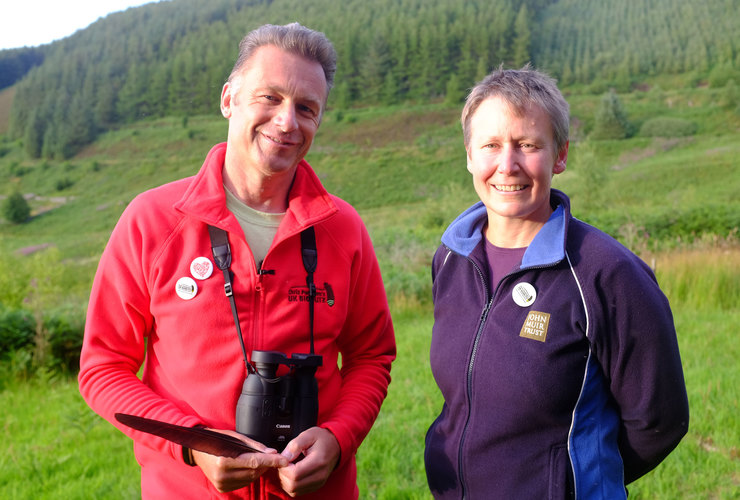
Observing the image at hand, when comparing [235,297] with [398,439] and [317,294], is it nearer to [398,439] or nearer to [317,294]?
[317,294]

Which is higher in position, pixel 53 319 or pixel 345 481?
pixel 345 481

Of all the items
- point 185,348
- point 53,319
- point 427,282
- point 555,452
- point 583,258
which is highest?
point 583,258

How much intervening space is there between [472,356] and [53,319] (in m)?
7.15

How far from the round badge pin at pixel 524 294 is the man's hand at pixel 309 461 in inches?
30.2

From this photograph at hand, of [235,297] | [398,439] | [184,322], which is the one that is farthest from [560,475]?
[398,439]

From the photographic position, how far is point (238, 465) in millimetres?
1720

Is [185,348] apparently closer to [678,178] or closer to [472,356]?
[472,356]

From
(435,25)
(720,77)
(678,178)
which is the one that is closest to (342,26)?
(435,25)

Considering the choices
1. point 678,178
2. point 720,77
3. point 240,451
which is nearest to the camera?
point 240,451

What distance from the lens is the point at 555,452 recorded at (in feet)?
5.98

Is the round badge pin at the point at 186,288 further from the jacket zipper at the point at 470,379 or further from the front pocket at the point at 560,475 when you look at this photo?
the front pocket at the point at 560,475

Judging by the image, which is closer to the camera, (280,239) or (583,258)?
(583,258)

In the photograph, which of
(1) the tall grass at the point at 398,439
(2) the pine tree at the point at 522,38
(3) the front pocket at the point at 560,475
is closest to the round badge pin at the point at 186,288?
(3) the front pocket at the point at 560,475

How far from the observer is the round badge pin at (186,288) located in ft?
6.23
